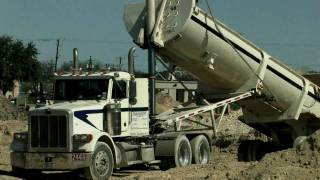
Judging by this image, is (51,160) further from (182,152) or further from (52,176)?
(182,152)

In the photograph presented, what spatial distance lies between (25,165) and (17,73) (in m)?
64.1

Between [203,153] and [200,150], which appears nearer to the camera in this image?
[200,150]

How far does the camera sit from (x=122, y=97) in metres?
16.1

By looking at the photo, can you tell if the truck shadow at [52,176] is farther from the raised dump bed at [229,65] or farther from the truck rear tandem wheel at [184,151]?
the raised dump bed at [229,65]

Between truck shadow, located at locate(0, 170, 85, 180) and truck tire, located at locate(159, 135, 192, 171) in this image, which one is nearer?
truck shadow, located at locate(0, 170, 85, 180)

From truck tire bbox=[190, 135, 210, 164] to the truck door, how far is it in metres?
2.98

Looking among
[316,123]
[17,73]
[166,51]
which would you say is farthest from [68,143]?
[17,73]

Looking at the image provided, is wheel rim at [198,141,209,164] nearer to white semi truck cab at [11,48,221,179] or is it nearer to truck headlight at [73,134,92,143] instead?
white semi truck cab at [11,48,221,179]

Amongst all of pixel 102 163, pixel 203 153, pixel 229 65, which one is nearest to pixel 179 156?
Answer: pixel 203 153

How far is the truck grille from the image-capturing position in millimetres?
14531

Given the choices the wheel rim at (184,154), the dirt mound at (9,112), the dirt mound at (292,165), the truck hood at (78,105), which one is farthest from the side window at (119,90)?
the dirt mound at (9,112)

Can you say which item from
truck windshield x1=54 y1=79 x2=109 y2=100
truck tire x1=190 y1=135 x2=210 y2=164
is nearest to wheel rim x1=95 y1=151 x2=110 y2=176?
truck windshield x1=54 y1=79 x2=109 y2=100

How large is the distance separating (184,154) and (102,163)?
385cm

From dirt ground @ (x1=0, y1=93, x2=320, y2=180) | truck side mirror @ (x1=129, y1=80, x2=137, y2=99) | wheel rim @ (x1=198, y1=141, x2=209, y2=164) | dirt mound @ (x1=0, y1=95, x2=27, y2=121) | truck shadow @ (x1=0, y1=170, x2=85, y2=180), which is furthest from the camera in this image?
dirt mound @ (x1=0, y1=95, x2=27, y2=121)
